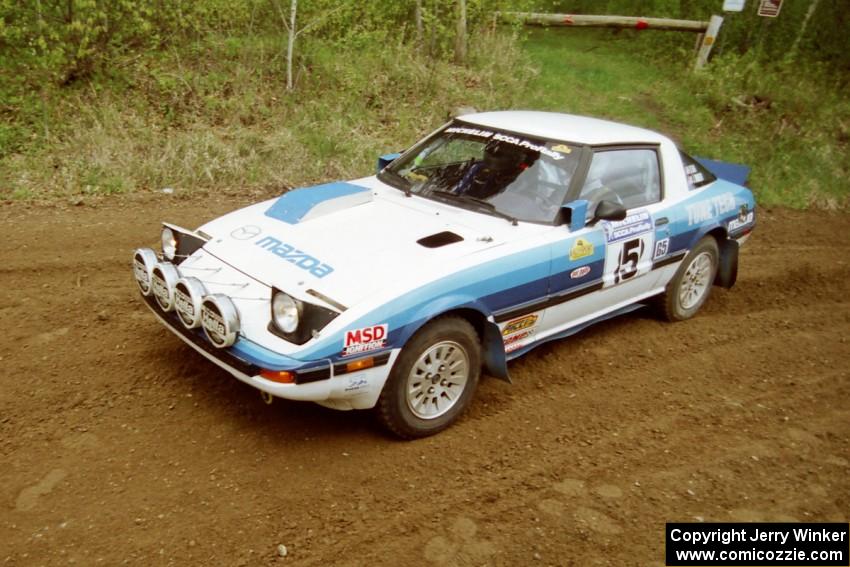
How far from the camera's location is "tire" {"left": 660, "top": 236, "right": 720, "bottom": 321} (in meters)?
5.43

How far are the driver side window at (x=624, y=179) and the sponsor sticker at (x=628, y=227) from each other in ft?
0.32

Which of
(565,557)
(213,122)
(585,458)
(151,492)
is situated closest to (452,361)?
(585,458)

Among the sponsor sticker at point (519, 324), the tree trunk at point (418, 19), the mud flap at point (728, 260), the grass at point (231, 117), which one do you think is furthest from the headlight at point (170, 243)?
the tree trunk at point (418, 19)

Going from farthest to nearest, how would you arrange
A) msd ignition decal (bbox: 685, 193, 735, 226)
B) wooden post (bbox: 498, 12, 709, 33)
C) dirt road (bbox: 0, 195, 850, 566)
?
wooden post (bbox: 498, 12, 709, 33), msd ignition decal (bbox: 685, 193, 735, 226), dirt road (bbox: 0, 195, 850, 566)

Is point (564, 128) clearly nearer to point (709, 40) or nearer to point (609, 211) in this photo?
point (609, 211)

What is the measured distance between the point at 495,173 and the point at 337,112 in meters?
5.24

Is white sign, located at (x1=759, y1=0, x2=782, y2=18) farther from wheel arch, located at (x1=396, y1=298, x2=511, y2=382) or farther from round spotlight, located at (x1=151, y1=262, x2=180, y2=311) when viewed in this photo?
round spotlight, located at (x1=151, y1=262, x2=180, y2=311)

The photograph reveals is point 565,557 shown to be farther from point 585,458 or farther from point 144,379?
point 144,379

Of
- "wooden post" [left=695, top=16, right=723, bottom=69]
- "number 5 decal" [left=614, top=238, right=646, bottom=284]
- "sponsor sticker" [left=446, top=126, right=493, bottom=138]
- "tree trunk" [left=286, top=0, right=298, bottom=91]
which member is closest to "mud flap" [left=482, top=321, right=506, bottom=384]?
"number 5 decal" [left=614, top=238, right=646, bottom=284]

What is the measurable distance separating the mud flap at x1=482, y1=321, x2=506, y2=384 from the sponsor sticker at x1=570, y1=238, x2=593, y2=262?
28.8 inches

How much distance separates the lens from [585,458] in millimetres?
3854

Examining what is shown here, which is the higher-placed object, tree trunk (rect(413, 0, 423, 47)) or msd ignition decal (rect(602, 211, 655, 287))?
tree trunk (rect(413, 0, 423, 47))

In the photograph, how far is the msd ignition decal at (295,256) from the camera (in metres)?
3.73

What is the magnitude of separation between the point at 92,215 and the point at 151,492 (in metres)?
4.21
